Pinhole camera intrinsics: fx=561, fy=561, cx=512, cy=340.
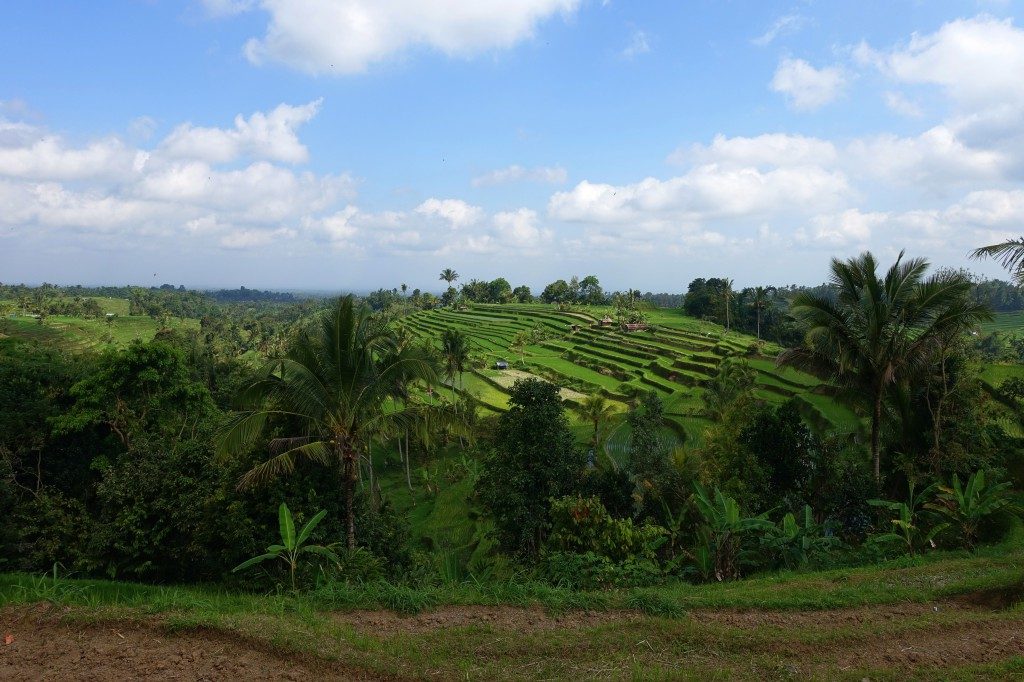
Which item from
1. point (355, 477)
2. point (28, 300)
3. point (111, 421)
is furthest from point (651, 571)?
point (28, 300)

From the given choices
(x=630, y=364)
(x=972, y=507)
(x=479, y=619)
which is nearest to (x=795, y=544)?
(x=972, y=507)

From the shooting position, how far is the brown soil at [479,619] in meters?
5.29

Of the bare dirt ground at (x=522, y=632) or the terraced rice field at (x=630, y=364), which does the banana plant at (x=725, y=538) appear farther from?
the terraced rice field at (x=630, y=364)

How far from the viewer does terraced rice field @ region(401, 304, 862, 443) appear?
2575 cm

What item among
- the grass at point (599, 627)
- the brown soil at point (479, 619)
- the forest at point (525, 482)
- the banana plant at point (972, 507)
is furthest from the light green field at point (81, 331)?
the banana plant at point (972, 507)

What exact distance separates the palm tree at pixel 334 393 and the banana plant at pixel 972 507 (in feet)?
27.5

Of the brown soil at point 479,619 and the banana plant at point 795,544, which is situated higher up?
the brown soil at point 479,619

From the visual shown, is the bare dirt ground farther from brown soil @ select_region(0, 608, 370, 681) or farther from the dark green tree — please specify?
the dark green tree

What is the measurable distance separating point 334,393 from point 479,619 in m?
4.91

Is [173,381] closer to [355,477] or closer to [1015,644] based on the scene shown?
[355,477]

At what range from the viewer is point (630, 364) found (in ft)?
147

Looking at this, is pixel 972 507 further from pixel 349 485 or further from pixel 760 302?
pixel 760 302

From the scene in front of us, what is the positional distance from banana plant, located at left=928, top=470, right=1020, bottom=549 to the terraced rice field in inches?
248

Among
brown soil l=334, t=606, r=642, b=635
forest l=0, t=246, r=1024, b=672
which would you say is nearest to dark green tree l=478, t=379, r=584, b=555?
forest l=0, t=246, r=1024, b=672
